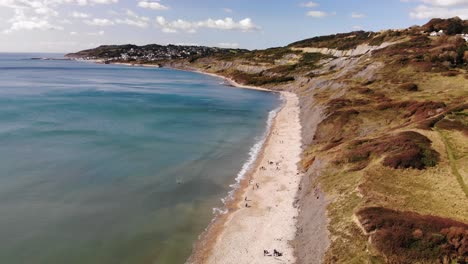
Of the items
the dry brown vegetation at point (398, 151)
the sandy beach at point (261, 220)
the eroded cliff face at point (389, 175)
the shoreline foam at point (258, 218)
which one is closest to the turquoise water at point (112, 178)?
the shoreline foam at point (258, 218)

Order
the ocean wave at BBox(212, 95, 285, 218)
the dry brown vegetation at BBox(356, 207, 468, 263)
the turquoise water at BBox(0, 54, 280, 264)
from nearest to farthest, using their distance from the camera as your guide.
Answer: the dry brown vegetation at BBox(356, 207, 468, 263), the turquoise water at BBox(0, 54, 280, 264), the ocean wave at BBox(212, 95, 285, 218)

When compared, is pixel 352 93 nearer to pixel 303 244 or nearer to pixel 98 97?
pixel 303 244

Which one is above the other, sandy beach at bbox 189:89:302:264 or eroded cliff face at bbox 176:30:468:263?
eroded cliff face at bbox 176:30:468:263

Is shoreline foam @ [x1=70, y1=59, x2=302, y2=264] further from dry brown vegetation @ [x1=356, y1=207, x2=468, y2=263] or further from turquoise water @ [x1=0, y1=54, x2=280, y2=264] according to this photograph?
dry brown vegetation @ [x1=356, y1=207, x2=468, y2=263]

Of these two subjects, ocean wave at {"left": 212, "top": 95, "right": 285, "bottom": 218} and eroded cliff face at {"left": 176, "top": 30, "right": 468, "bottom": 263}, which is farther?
ocean wave at {"left": 212, "top": 95, "right": 285, "bottom": 218}

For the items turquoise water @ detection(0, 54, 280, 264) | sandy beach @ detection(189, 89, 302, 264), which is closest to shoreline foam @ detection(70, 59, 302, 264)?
sandy beach @ detection(189, 89, 302, 264)

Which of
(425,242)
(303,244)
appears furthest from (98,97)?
(425,242)

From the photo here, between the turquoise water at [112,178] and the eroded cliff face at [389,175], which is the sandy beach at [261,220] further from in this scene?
the turquoise water at [112,178]

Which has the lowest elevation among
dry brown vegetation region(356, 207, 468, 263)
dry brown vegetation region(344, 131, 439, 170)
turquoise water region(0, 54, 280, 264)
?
turquoise water region(0, 54, 280, 264)
